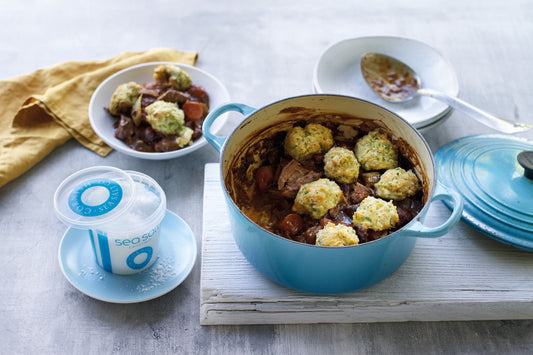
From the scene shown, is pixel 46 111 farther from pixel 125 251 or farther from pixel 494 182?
pixel 494 182

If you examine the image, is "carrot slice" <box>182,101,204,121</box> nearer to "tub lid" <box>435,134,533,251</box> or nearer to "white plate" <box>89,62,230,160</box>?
"white plate" <box>89,62,230,160</box>

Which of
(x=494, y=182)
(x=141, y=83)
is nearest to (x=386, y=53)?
(x=494, y=182)

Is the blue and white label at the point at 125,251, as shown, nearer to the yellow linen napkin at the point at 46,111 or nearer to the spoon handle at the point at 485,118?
the yellow linen napkin at the point at 46,111

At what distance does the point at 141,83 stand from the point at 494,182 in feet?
4.97

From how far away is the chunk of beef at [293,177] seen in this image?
1588 millimetres

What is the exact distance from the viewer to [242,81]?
2.40 metres

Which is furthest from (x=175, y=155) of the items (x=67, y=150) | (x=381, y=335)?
(x=381, y=335)

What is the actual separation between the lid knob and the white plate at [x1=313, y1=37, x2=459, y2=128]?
515mm

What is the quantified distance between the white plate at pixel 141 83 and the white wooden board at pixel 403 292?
1.49 feet

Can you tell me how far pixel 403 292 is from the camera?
149 cm

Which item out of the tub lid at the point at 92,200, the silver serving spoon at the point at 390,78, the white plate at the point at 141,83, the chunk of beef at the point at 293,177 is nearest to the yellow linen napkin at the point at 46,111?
the white plate at the point at 141,83

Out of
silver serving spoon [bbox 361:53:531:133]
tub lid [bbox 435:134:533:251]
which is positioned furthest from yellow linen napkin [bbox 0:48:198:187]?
tub lid [bbox 435:134:533:251]

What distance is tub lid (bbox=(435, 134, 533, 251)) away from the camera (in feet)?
5.15

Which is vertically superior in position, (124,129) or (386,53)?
(386,53)
